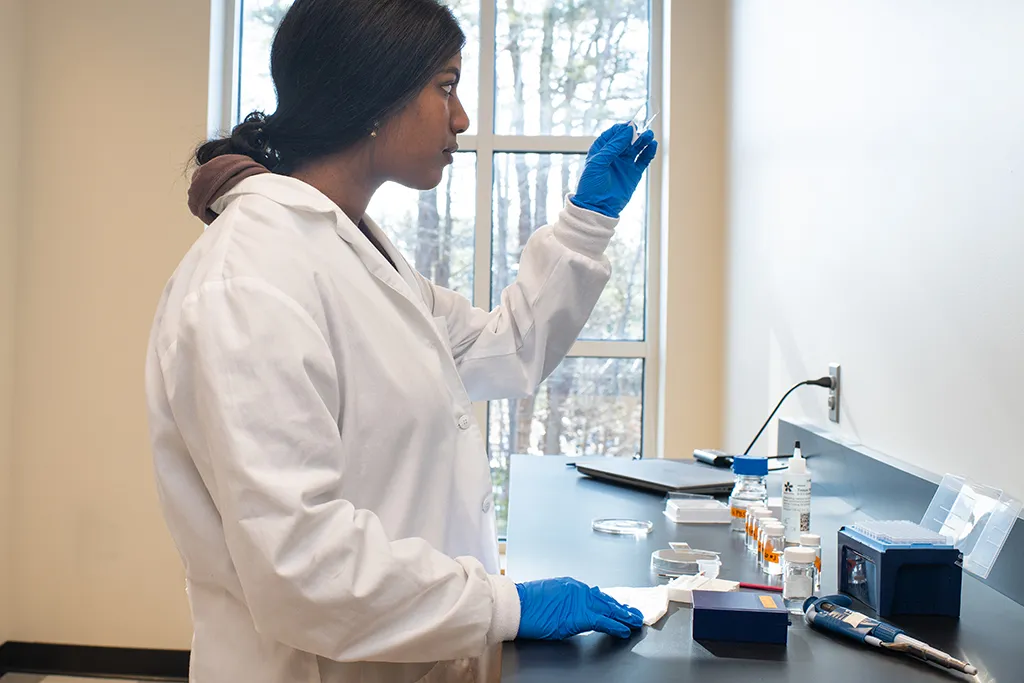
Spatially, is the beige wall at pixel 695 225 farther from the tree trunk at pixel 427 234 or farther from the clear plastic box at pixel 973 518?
the clear plastic box at pixel 973 518

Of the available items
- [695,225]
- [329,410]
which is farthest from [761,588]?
[695,225]

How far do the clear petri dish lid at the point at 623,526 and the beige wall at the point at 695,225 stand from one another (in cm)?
148

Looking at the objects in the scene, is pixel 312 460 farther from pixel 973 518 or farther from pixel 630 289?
pixel 630 289

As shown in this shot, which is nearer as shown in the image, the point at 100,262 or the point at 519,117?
the point at 100,262

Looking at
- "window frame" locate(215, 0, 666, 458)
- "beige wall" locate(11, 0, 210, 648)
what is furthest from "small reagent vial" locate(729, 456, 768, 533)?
"beige wall" locate(11, 0, 210, 648)

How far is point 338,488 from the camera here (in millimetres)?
882

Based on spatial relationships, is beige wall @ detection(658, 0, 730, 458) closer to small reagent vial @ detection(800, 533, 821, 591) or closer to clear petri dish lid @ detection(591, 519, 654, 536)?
clear petri dish lid @ detection(591, 519, 654, 536)

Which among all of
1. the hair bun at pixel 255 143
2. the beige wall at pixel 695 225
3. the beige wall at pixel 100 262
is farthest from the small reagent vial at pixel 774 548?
the beige wall at pixel 100 262

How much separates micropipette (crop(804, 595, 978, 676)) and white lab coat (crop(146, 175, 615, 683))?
307 mm

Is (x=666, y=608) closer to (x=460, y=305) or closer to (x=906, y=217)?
(x=460, y=305)

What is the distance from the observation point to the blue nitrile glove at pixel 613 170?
1.42m

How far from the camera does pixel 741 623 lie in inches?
34.4

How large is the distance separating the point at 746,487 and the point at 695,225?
61.7 inches

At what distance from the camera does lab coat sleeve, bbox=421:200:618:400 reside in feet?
4.67
